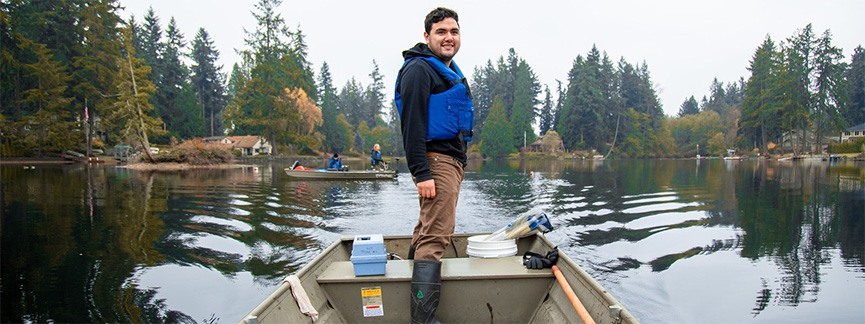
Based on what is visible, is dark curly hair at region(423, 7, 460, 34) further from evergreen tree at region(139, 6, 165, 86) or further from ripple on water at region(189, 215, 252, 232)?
evergreen tree at region(139, 6, 165, 86)

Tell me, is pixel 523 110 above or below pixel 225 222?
above

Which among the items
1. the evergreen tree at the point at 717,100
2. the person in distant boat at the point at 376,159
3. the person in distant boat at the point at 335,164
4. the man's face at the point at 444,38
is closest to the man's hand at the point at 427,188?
the man's face at the point at 444,38

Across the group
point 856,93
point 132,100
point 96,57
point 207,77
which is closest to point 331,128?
point 207,77

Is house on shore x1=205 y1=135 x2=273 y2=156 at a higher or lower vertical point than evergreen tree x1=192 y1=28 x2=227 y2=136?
lower

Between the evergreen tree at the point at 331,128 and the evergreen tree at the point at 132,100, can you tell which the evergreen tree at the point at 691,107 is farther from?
the evergreen tree at the point at 132,100

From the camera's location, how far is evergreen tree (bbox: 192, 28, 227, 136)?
262 feet

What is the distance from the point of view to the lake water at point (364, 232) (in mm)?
5340

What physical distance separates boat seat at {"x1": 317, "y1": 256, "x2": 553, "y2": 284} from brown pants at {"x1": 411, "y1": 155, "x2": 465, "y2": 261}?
205 mm

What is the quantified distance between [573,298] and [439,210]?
1080 mm

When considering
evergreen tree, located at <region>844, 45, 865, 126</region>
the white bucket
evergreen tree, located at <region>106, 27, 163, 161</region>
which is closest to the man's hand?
the white bucket

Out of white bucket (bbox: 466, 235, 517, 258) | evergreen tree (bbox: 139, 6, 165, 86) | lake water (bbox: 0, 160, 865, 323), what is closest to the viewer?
white bucket (bbox: 466, 235, 517, 258)

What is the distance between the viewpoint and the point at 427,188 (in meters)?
3.33

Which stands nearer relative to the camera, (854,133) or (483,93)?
(854,133)

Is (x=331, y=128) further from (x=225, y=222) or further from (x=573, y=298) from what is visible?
(x=573, y=298)
